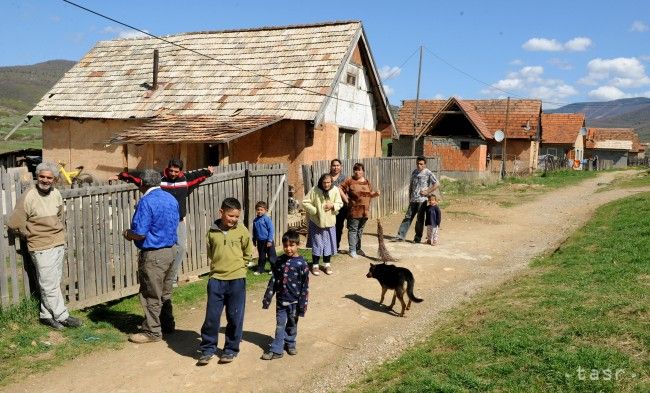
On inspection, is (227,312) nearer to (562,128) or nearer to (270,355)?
(270,355)

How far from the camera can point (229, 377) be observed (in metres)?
4.95

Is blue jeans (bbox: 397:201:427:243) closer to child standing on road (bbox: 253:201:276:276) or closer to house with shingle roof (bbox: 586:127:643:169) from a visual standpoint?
child standing on road (bbox: 253:201:276:276)

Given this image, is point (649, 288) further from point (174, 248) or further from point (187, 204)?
point (187, 204)

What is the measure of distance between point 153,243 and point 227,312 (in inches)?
45.3

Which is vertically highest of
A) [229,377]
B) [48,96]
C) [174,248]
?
[48,96]

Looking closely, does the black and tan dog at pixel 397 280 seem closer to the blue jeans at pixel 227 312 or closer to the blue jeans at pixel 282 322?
the blue jeans at pixel 282 322

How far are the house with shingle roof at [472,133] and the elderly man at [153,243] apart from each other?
26466 millimetres

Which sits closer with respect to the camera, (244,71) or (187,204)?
(187,204)

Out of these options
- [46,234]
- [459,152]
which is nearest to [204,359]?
[46,234]

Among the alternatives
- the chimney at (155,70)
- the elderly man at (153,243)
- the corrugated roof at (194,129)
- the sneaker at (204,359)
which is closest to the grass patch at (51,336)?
the elderly man at (153,243)

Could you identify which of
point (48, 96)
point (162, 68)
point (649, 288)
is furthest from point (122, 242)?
point (48, 96)

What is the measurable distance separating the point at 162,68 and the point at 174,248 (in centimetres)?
1385

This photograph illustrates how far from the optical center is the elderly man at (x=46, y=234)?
5645mm

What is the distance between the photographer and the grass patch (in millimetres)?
5109
